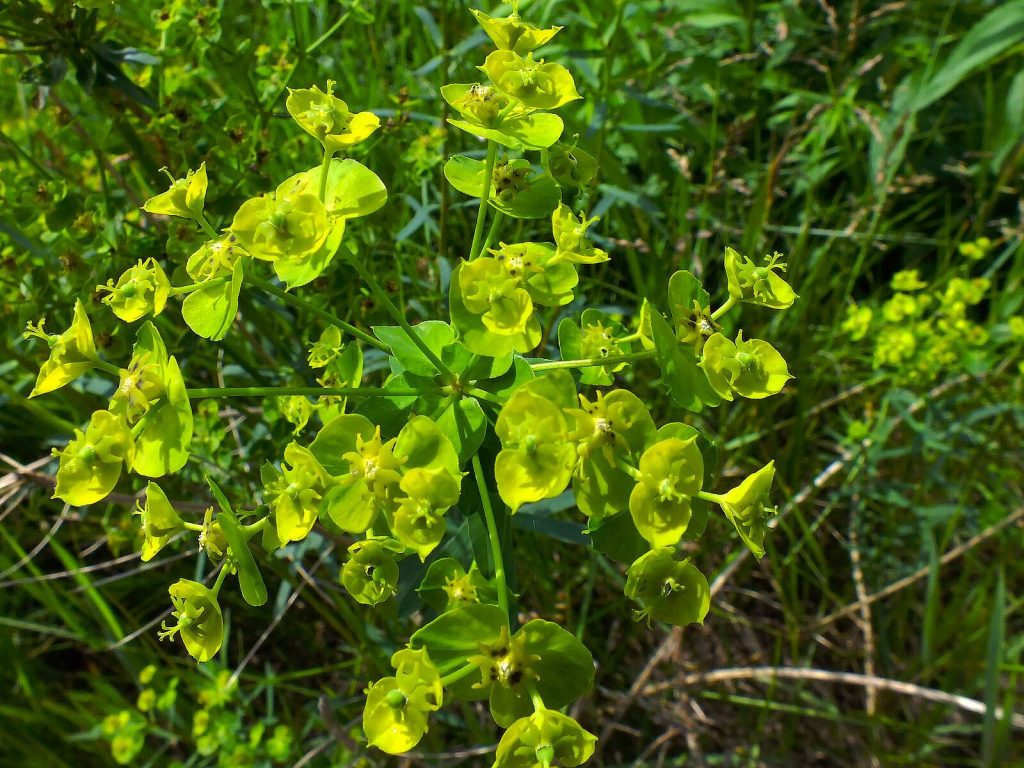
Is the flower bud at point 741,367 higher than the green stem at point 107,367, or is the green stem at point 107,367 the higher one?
the flower bud at point 741,367

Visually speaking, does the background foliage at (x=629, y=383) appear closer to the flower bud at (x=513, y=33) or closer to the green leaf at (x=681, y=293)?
the flower bud at (x=513, y=33)

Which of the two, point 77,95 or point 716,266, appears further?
point 716,266

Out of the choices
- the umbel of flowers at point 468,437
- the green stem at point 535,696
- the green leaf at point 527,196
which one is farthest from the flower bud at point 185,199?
the green stem at point 535,696

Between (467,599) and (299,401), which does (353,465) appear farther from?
(299,401)

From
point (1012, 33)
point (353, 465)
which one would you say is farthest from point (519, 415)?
point (1012, 33)

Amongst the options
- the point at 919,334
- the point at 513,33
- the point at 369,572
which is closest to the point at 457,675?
the point at 369,572

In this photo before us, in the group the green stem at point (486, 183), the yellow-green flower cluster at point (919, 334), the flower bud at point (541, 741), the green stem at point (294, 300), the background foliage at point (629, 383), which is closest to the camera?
the flower bud at point (541, 741)
